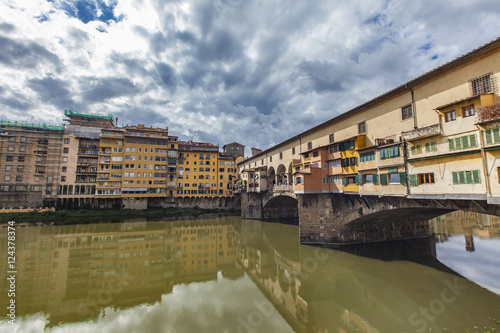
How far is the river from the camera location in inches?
464

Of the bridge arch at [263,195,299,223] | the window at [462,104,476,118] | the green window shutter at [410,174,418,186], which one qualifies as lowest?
the bridge arch at [263,195,299,223]

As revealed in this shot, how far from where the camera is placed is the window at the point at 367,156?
2006 centimetres

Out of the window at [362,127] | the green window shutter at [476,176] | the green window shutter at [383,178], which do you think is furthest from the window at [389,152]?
the green window shutter at [476,176]

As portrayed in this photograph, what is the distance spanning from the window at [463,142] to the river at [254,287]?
8.89 m

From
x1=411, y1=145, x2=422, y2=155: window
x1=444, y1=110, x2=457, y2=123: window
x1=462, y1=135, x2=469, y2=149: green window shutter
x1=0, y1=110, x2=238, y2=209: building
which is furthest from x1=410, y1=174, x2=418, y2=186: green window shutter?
x1=0, y1=110, x2=238, y2=209: building

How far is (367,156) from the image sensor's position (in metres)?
20.6

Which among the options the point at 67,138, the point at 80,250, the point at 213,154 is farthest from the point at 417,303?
the point at 67,138

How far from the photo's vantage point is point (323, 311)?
13.0m

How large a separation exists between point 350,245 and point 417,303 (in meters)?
11.7

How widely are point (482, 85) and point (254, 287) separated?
19626 millimetres

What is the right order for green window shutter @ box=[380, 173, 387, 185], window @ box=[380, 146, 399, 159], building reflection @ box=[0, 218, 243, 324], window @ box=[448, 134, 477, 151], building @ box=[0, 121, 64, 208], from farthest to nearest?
building @ box=[0, 121, 64, 208], green window shutter @ box=[380, 173, 387, 185], window @ box=[380, 146, 399, 159], building reflection @ box=[0, 218, 243, 324], window @ box=[448, 134, 477, 151]

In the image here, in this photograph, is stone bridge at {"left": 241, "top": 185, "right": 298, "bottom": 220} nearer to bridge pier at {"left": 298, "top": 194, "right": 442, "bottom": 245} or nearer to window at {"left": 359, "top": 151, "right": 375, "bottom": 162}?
bridge pier at {"left": 298, "top": 194, "right": 442, "bottom": 245}

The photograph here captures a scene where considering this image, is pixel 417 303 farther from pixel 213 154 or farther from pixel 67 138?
pixel 67 138

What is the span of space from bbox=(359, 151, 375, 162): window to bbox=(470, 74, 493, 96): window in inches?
303
